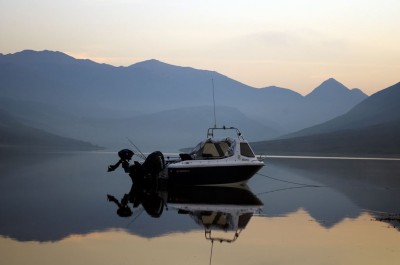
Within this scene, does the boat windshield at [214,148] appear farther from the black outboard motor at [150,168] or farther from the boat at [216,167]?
the black outboard motor at [150,168]

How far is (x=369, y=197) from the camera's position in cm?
3778

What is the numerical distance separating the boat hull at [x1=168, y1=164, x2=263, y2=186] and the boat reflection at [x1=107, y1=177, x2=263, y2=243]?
1.50ft

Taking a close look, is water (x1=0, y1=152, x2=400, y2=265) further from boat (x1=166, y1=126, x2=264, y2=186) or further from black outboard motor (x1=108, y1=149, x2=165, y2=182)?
black outboard motor (x1=108, y1=149, x2=165, y2=182)

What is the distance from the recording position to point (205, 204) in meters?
31.8

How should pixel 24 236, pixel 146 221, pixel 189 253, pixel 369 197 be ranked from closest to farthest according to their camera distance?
1. pixel 189 253
2. pixel 24 236
3. pixel 146 221
4. pixel 369 197

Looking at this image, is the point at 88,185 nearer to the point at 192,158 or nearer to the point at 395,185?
the point at 192,158

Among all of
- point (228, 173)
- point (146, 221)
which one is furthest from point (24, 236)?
point (228, 173)

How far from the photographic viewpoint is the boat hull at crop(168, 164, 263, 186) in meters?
40.2

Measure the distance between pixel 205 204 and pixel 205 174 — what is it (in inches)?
339

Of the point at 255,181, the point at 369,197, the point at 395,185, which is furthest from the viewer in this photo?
the point at 255,181

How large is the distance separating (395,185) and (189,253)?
32.9 meters

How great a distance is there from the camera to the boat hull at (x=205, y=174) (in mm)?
40219

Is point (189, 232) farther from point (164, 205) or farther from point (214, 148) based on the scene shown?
point (214, 148)

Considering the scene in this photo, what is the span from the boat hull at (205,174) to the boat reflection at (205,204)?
1.50ft
